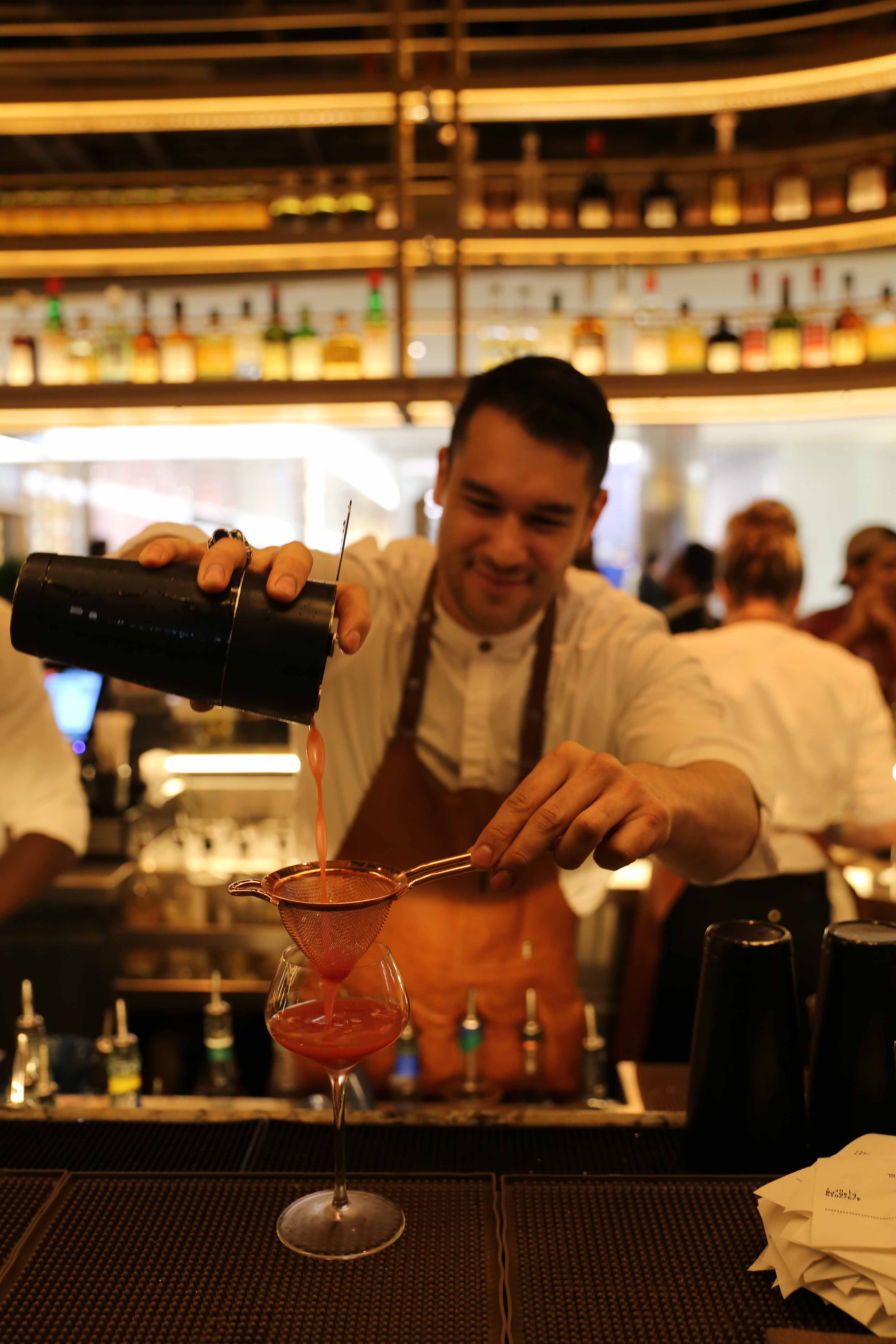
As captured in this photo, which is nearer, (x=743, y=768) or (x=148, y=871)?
(x=743, y=768)

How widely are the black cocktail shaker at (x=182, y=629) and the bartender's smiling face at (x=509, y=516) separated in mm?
536

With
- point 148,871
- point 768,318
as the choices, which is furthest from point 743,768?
point 768,318

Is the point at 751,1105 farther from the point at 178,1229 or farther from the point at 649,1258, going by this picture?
the point at 178,1229

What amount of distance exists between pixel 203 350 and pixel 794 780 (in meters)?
2.03

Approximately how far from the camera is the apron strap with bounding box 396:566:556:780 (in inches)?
66.7

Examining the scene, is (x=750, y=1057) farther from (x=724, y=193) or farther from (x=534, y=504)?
(x=724, y=193)

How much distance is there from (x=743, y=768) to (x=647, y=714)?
9.1 inches

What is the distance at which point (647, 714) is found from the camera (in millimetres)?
1573

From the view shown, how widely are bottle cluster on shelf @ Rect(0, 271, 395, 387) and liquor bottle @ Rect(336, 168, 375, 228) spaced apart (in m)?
0.25

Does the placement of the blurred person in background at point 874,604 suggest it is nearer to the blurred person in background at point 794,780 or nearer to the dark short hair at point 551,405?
the blurred person in background at point 794,780

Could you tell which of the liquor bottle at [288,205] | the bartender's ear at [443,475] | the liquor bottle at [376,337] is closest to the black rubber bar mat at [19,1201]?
the bartender's ear at [443,475]

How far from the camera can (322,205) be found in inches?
127

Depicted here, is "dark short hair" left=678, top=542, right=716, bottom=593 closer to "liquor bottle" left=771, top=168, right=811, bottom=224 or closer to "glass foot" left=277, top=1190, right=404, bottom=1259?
"liquor bottle" left=771, top=168, right=811, bottom=224

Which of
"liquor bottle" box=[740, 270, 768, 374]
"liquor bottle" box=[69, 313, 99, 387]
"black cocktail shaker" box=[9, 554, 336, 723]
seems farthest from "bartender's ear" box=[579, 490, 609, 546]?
"liquor bottle" box=[69, 313, 99, 387]
